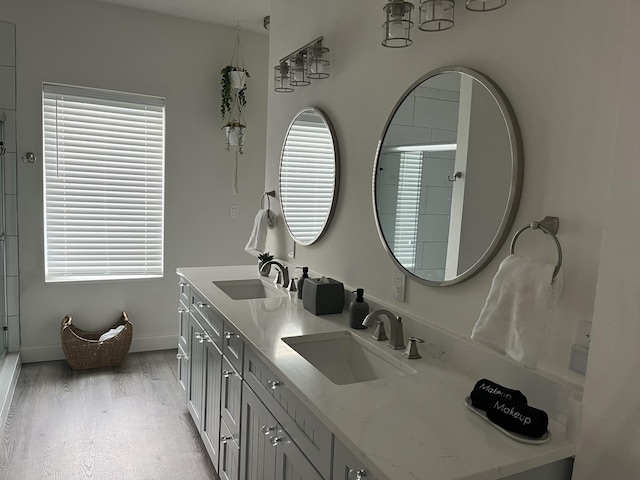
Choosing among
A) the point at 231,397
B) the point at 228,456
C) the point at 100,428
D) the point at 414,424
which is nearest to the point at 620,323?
the point at 414,424

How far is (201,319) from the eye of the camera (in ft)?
8.61

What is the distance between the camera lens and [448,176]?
5.57 feet

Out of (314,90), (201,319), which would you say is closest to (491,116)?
(314,90)

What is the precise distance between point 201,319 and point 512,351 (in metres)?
1.78

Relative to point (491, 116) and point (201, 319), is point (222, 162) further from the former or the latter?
point (491, 116)

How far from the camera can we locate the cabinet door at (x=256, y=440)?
168 centimetres

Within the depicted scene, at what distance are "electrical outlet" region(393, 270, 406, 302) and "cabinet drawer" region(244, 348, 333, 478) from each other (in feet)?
1.96

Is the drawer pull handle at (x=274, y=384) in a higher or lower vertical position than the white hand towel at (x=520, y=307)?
lower

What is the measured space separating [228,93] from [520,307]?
11.1 ft

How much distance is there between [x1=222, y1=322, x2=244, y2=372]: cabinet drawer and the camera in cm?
199

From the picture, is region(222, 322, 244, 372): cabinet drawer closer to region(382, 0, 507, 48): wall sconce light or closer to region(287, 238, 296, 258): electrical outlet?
region(287, 238, 296, 258): electrical outlet

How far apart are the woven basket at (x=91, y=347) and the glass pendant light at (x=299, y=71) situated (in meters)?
2.36

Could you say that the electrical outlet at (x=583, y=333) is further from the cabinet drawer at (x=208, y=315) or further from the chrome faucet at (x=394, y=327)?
the cabinet drawer at (x=208, y=315)

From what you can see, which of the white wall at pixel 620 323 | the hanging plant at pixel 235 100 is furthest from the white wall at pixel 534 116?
the hanging plant at pixel 235 100
